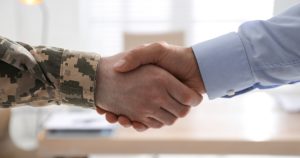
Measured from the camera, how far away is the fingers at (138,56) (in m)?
1.06

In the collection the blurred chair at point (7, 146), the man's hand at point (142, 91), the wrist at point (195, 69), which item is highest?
the wrist at point (195, 69)

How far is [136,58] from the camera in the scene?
3.51 feet

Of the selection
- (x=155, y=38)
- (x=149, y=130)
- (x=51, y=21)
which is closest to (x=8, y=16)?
(x=51, y=21)

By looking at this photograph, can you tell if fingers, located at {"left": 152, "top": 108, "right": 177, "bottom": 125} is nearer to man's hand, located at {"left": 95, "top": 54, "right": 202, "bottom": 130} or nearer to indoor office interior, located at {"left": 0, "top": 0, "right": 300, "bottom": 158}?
man's hand, located at {"left": 95, "top": 54, "right": 202, "bottom": 130}

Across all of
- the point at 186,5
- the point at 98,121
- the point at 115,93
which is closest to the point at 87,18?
the point at 186,5

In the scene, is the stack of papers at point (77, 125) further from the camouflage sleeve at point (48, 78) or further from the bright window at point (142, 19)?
the bright window at point (142, 19)

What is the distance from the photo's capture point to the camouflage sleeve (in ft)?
3.23

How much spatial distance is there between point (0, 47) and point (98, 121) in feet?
2.28

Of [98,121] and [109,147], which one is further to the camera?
[98,121]

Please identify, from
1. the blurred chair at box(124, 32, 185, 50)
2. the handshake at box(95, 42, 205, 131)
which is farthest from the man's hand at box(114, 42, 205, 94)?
the blurred chair at box(124, 32, 185, 50)

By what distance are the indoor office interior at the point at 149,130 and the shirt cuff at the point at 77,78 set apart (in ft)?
1.24

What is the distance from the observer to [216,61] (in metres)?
1.01

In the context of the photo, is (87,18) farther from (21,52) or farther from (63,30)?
(21,52)

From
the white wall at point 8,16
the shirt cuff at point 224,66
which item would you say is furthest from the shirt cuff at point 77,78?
the white wall at point 8,16
